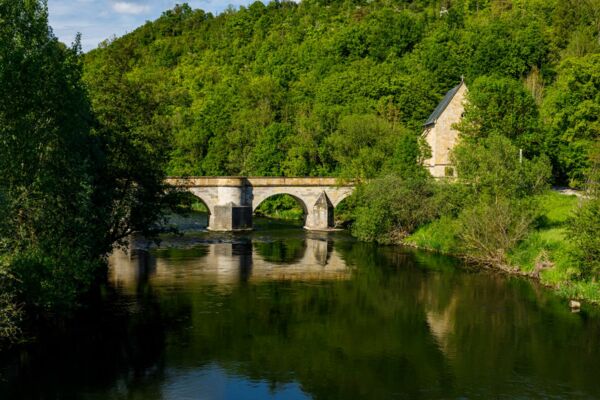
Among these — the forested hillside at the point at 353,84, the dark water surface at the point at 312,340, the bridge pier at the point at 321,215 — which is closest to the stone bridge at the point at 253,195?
the bridge pier at the point at 321,215

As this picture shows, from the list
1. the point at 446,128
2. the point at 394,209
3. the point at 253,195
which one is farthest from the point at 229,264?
the point at 446,128

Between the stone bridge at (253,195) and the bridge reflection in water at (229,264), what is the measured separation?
9.07 m

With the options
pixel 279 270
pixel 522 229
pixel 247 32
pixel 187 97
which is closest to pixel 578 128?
pixel 522 229

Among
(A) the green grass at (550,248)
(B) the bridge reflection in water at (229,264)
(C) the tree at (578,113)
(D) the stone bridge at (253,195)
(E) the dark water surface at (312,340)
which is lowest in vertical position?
(E) the dark water surface at (312,340)

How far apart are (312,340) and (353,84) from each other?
61.2 m

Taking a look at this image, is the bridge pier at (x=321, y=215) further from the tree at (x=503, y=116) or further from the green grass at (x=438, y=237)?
the tree at (x=503, y=116)

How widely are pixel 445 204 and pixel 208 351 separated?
26944 mm

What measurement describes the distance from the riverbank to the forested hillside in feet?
20.3

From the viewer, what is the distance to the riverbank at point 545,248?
29.7m

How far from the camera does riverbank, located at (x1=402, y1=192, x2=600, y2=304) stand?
29719 millimetres

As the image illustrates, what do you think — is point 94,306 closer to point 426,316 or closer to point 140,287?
point 140,287

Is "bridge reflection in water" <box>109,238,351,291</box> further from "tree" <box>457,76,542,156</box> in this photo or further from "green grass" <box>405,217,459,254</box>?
"tree" <box>457,76,542,156</box>

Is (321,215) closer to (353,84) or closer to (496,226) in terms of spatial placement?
(496,226)

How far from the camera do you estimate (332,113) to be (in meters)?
70.6
